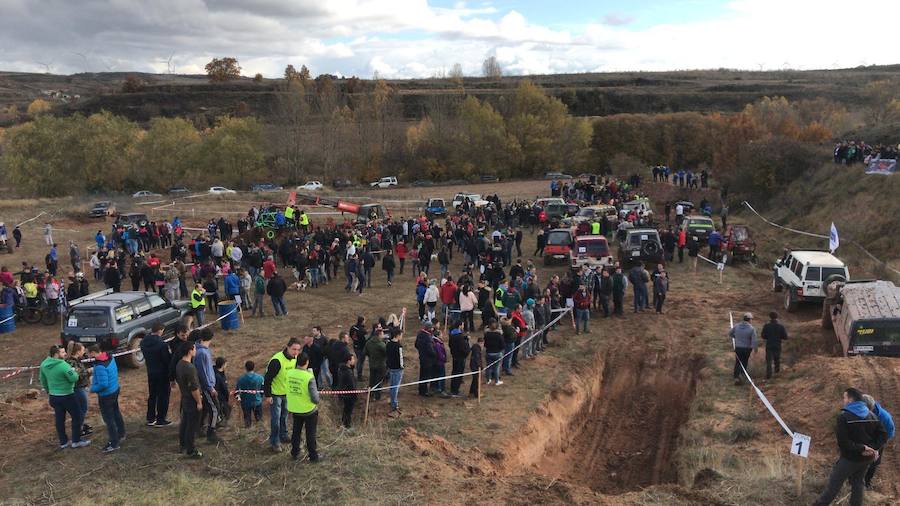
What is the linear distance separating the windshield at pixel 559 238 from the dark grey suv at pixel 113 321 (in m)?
14.9

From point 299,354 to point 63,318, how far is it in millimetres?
12329

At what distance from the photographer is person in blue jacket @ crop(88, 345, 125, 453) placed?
28.9 feet

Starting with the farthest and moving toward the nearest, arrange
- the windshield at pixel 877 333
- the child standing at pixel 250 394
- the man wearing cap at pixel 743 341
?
the windshield at pixel 877 333
the man wearing cap at pixel 743 341
the child standing at pixel 250 394

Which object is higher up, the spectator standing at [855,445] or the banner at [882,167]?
the banner at [882,167]

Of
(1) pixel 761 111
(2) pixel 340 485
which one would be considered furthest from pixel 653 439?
(1) pixel 761 111

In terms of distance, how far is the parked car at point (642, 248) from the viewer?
23078 mm

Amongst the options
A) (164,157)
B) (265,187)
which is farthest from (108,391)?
(164,157)

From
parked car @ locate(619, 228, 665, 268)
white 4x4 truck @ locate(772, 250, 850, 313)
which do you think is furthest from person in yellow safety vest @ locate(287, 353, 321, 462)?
parked car @ locate(619, 228, 665, 268)

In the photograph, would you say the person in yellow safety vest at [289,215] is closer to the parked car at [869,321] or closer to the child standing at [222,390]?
the child standing at [222,390]

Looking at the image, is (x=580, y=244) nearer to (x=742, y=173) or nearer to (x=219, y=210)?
(x=742, y=173)

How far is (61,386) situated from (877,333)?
14851 millimetres

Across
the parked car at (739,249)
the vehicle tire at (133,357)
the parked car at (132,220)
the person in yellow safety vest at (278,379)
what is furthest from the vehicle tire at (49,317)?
the parked car at (739,249)

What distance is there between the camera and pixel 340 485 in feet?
27.3

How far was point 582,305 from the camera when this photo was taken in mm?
16719
